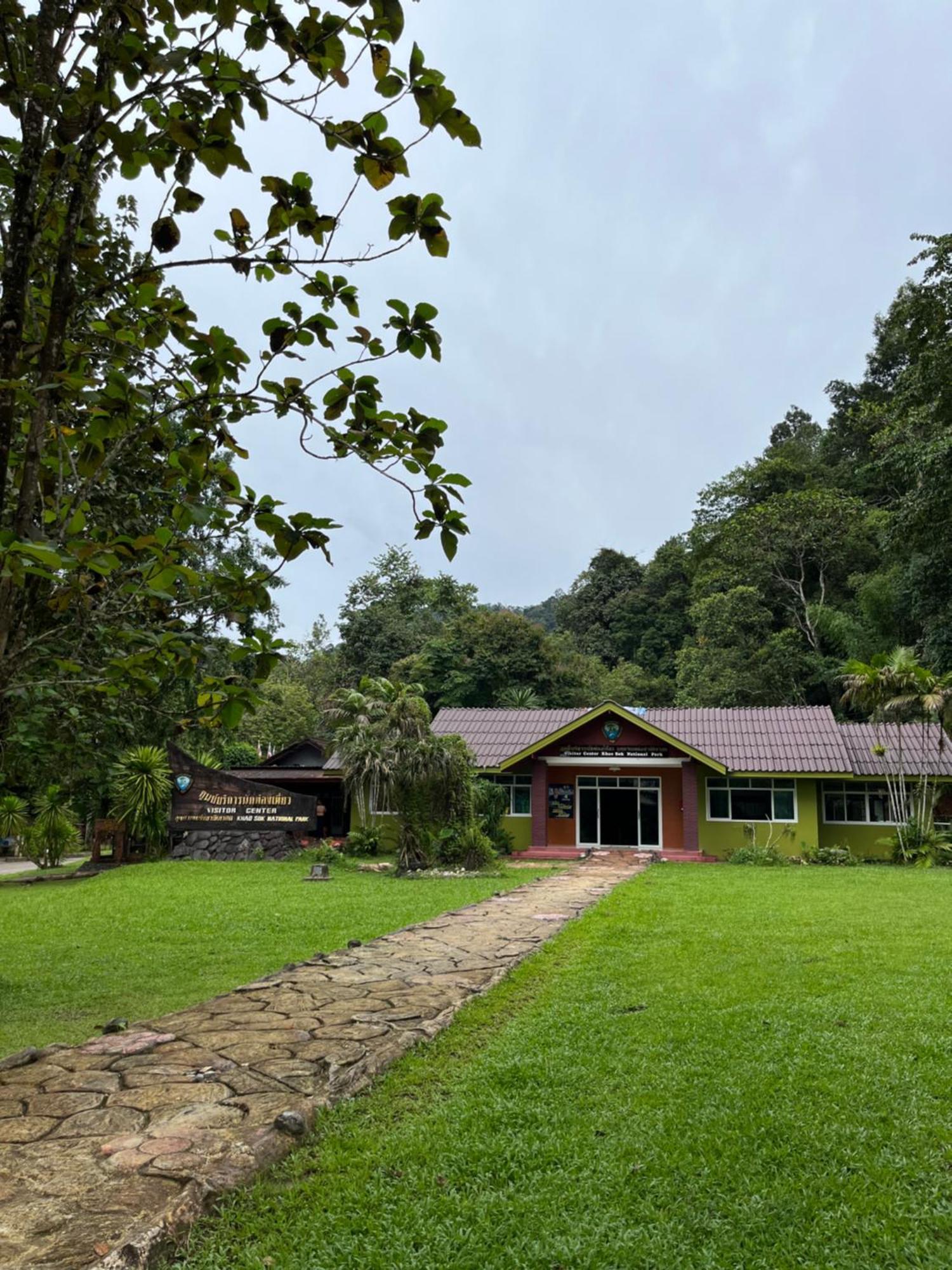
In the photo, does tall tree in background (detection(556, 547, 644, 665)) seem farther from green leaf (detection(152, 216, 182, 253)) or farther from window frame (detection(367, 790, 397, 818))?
green leaf (detection(152, 216, 182, 253))

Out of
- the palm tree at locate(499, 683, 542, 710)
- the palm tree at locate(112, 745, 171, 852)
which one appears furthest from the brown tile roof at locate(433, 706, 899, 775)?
the palm tree at locate(499, 683, 542, 710)

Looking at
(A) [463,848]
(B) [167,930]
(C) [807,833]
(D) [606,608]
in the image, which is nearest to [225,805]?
(A) [463,848]

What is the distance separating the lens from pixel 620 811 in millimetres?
22141

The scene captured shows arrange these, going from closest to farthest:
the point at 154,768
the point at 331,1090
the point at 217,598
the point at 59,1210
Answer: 1. the point at 59,1210
2. the point at 217,598
3. the point at 331,1090
4. the point at 154,768

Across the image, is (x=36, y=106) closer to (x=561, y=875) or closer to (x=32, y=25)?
(x=32, y=25)

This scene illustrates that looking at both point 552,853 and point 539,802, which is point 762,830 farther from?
point 539,802

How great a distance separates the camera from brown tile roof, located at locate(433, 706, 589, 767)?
2247cm

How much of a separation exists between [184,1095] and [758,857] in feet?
56.9

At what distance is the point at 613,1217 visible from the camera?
2.98m

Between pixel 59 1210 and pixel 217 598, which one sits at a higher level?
pixel 217 598

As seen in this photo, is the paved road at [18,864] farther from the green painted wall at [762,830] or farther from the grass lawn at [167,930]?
the green painted wall at [762,830]

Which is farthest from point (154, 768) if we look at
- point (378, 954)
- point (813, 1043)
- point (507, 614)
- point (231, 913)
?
point (507, 614)

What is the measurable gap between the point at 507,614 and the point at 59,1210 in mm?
33972

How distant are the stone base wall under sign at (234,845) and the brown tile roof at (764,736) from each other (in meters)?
9.51
